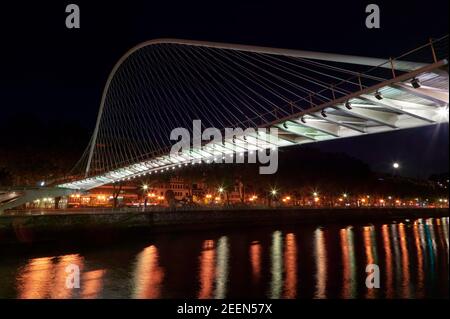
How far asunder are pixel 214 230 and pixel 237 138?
2671 centimetres

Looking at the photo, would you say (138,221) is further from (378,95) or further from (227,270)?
(378,95)

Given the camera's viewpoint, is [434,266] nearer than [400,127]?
No

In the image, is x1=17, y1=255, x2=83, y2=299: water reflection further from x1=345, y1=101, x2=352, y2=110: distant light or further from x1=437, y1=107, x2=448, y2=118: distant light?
x1=437, y1=107, x2=448, y2=118: distant light

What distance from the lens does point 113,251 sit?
3406 cm

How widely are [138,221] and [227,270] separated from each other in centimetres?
2407

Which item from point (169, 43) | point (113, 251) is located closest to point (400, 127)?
point (113, 251)

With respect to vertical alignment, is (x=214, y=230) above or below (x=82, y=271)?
above

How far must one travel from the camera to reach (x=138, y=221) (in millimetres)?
48156

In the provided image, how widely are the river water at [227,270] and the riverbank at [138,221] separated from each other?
422 centimetres

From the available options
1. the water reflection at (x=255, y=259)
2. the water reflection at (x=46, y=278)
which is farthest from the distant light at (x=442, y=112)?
the water reflection at (x=46, y=278)

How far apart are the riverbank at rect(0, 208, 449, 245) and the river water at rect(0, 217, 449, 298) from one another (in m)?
4.22

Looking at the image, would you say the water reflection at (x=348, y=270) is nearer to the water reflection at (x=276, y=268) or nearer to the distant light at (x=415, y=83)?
the water reflection at (x=276, y=268)
